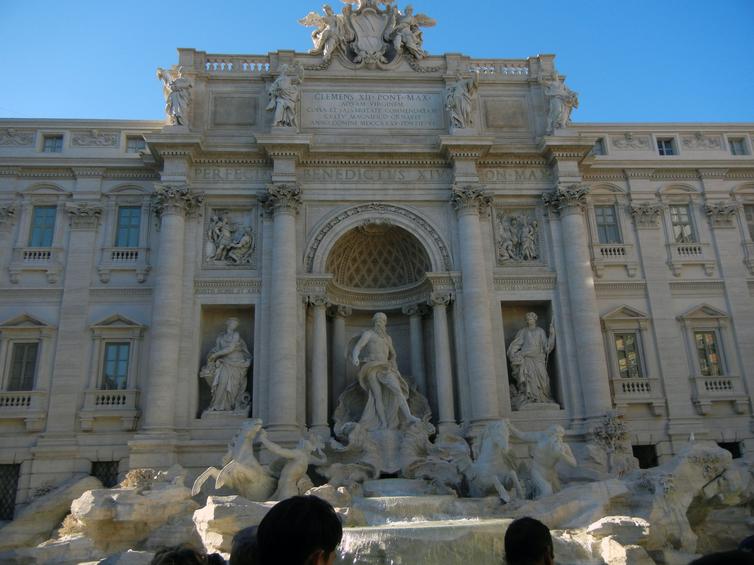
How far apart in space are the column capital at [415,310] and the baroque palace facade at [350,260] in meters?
0.05

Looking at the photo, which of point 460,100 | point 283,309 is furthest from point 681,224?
point 283,309

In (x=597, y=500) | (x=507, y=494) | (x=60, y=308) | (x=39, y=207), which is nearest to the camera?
(x=597, y=500)

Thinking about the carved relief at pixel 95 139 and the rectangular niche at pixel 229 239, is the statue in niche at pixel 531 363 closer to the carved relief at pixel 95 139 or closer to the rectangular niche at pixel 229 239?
the rectangular niche at pixel 229 239

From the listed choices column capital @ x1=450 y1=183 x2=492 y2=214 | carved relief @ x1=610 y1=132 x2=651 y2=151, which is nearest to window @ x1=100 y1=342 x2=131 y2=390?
column capital @ x1=450 y1=183 x2=492 y2=214

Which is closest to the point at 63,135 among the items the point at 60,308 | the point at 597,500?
the point at 60,308

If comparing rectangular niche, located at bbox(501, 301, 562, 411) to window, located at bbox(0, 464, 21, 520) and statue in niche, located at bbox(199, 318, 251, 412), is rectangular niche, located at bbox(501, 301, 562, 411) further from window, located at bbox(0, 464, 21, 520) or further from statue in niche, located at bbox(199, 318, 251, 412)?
window, located at bbox(0, 464, 21, 520)

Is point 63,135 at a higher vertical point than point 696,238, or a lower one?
higher

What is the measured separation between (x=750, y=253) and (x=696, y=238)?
6.81ft

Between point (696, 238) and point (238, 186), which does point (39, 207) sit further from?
point (696, 238)

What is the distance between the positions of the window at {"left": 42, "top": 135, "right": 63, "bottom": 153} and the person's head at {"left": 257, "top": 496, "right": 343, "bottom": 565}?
80.8 ft

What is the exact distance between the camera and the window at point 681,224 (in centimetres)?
2505

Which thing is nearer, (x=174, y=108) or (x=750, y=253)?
(x=174, y=108)

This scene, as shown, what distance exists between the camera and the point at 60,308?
871 inches

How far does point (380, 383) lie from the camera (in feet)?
68.0
